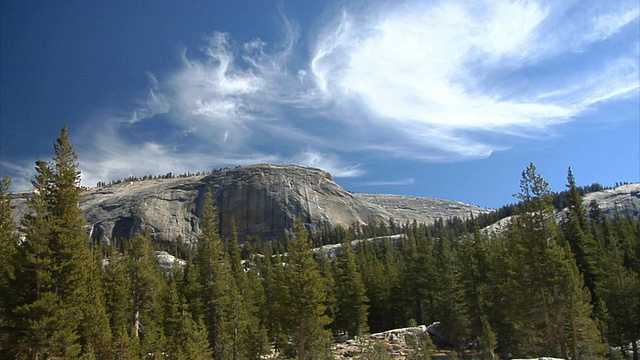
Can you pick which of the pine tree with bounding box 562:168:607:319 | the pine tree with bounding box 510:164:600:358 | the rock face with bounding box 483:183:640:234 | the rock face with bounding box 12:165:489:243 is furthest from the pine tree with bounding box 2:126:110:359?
the rock face with bounding box 12:165:489:243

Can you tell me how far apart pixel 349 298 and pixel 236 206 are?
120 meters

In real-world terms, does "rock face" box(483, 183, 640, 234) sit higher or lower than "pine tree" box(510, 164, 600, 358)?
higher

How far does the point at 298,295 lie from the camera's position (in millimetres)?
36156

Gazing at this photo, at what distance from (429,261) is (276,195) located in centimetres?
11654

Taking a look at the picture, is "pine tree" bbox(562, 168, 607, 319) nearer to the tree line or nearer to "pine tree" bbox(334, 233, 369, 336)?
the tree line

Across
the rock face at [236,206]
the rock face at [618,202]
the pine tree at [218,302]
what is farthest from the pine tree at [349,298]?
the rock face at [236,206]

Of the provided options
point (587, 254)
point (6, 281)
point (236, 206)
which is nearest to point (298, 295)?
point (6, 281)

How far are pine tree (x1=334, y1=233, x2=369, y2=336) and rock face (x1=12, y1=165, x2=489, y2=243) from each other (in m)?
101

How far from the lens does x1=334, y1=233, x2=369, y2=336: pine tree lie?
5609 cm

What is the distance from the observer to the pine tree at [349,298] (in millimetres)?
56094

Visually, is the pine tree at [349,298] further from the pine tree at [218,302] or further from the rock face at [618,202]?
the rock face at [618,202]

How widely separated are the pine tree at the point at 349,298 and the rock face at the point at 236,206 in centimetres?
10141

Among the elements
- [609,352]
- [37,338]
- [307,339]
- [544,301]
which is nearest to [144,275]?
[307,339]

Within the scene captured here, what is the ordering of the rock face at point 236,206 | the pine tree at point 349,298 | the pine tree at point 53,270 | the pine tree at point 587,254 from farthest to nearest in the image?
the rock face at point 236,206, the pine tree at point 349,298, the pine tree at point 587,254, the pine tree at point 53,270
